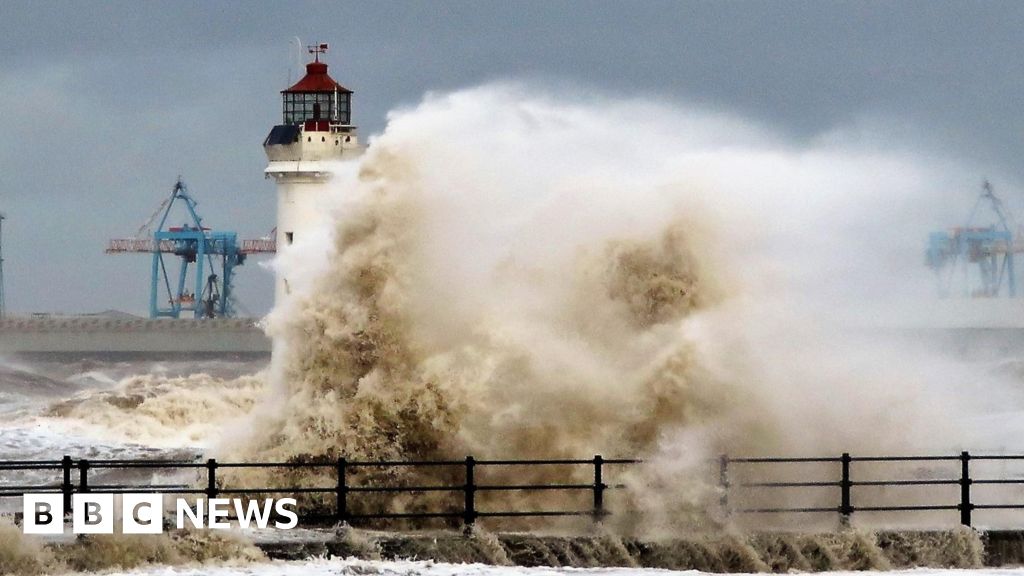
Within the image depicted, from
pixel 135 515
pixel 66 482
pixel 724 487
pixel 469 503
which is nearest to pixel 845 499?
pixel 724 487

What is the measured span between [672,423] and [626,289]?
6.16 ft

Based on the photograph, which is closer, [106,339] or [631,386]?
[631,386]

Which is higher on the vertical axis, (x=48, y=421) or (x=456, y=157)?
(x=456, y=157)

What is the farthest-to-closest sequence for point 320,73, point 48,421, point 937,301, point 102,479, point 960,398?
point 937,301
point 48,421
point 320,73
point 102,479
point 960,398

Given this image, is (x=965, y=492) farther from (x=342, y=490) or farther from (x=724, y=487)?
(x=342, y=490)

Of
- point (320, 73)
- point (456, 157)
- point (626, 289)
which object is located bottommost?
point (626, 289)

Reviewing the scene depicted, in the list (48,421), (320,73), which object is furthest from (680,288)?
(48,421)

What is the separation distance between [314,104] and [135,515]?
2516cm

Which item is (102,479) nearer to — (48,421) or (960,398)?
(960,398)

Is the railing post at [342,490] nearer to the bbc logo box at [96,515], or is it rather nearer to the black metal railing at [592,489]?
the black metal railing at [592,489]

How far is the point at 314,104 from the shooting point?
42.9m

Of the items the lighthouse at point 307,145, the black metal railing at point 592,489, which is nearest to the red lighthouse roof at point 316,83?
the lighthouse at point 307,145

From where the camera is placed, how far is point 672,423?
20.1 metres

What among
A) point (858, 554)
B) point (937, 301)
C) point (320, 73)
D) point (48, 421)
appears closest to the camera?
point (858, 554)
